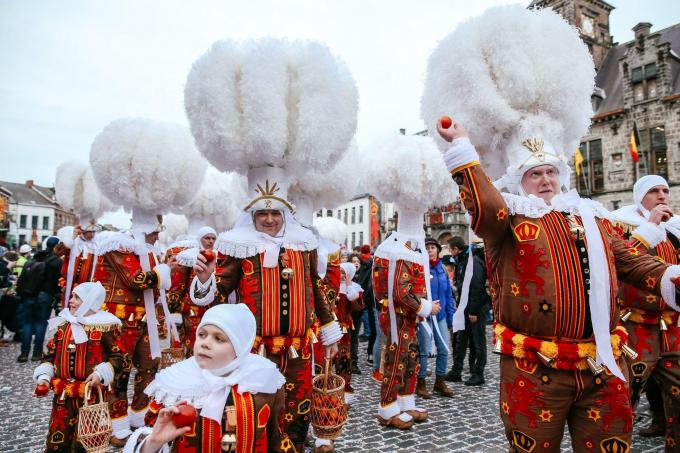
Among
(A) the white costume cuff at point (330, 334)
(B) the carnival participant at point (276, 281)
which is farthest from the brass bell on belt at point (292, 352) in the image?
(A) the white costume cuff at point (330, 334)

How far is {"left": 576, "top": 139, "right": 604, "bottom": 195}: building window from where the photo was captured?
26.5 meters

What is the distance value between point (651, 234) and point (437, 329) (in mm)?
3212

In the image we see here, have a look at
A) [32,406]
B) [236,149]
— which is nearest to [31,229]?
[32,406]

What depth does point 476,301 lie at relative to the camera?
7.05m

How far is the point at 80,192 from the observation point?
7379mm

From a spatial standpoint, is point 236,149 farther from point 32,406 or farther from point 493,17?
point 32,406

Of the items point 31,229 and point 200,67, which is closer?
point 200,67

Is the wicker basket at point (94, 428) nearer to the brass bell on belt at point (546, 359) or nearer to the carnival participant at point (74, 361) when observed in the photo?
the carnival participant at point (74, 361)

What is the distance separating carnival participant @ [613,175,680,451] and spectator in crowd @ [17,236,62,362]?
9.23 meters

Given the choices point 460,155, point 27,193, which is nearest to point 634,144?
point 460,155

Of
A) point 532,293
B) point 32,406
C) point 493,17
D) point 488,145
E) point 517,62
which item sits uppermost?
point 493,17

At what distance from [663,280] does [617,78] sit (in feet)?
102

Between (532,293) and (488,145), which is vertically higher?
(488,145)

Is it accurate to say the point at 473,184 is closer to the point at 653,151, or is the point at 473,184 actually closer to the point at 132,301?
the point at 132,301
